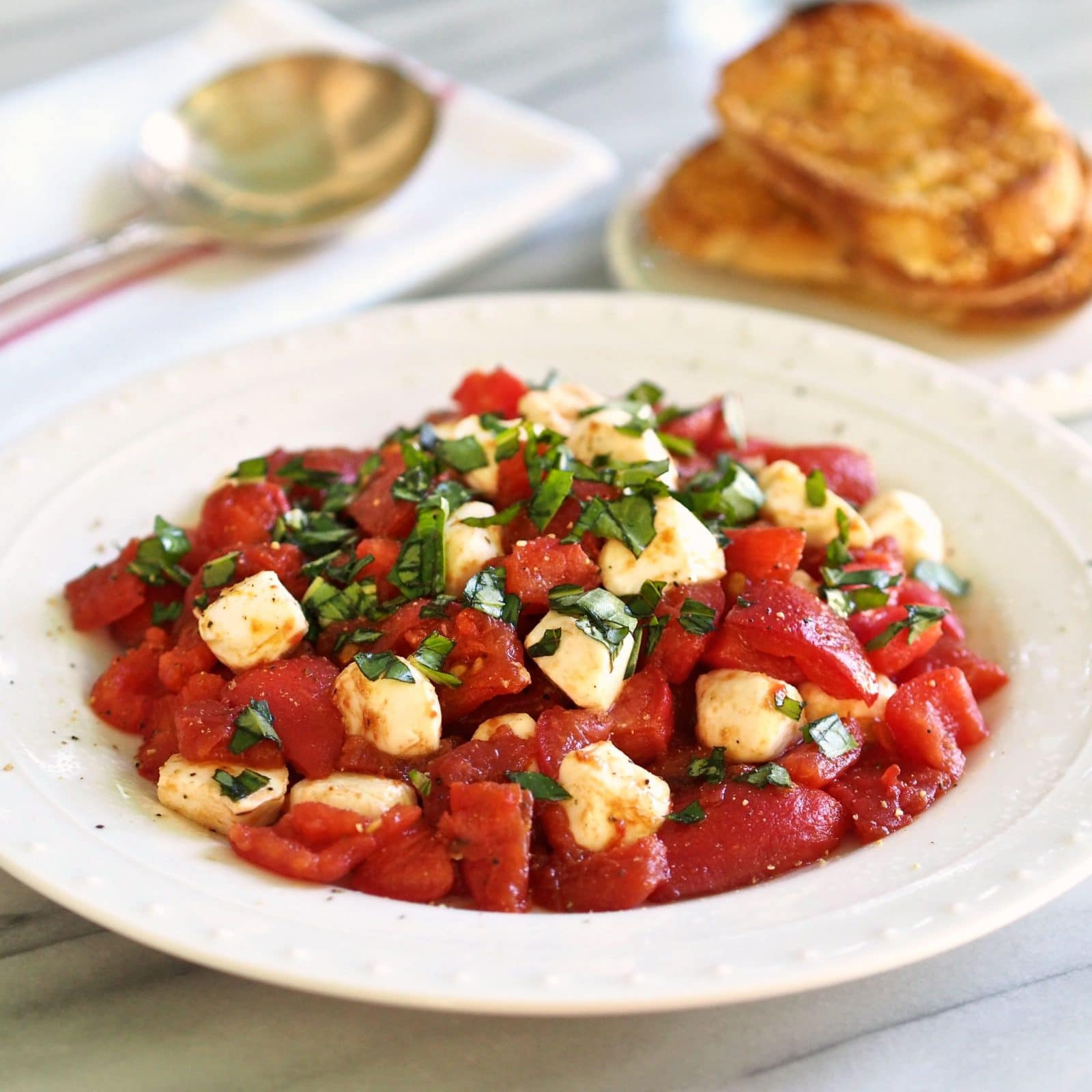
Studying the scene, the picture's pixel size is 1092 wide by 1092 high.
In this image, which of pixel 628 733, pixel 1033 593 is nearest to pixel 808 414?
pixel 1033 593

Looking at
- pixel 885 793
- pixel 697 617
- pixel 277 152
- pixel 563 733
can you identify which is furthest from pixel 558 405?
pixel 277 152

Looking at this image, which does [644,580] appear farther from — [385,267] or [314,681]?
[385,267]

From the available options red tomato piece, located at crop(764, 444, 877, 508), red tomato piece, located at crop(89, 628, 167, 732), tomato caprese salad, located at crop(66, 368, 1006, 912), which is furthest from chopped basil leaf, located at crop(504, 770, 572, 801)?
red tomato piece, located at crop(764, 444, 877, 508)

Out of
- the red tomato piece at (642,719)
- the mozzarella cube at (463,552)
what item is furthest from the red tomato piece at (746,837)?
the mozzarella cube at (463,552)

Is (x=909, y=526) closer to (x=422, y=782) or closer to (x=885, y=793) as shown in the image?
(x=885, y=793)

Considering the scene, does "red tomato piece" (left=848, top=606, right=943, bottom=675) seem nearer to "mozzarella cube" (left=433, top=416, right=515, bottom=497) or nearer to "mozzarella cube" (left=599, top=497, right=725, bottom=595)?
"mozzarella cube" (left=599, top=497, right=725, bottom=595)

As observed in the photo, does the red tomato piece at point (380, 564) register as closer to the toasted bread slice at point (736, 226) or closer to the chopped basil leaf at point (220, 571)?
the chopped basil leaf at point (220, 571)

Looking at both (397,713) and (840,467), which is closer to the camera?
(397,713)

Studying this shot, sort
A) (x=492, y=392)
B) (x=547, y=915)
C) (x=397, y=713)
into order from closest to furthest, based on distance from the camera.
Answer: (x=547, y=915) < (x=397, y=713) < (x=492, y=392)
